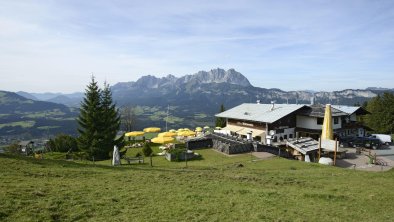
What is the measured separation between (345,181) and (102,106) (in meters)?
39.7

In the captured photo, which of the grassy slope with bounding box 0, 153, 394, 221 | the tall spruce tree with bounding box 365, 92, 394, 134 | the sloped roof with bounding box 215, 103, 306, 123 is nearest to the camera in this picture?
the grassy slope with bounding box 0, 153, 394, 221

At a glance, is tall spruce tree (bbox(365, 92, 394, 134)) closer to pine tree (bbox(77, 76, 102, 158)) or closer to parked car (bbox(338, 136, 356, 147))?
parked car (bbox(338, 136, 356, 147))

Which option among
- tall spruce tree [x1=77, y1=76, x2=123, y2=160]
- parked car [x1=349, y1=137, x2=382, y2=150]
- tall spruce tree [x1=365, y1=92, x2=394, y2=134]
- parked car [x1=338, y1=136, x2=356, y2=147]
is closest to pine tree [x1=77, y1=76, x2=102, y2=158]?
tall spruce tree [x1=77, y1=76, x2=123, y2=160]

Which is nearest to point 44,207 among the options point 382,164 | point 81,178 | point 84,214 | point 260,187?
point 84,214

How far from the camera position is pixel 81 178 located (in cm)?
1978

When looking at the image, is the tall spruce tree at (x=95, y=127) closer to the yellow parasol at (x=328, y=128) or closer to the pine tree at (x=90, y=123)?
the pine tree at (x=90, y=123)

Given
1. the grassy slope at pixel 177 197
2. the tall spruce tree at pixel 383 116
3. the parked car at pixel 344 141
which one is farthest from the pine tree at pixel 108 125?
the tall spruce tree at pixel 383 116

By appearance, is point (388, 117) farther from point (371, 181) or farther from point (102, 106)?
point (102, 106)

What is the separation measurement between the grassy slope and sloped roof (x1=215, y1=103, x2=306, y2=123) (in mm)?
29275

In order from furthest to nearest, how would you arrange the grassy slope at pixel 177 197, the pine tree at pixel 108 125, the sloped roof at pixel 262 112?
the sloped roof at pixel 262 112 → the pine tree at pixel 108 125 → the grassy slope at pixel 177 197

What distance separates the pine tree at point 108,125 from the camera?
48.0 m

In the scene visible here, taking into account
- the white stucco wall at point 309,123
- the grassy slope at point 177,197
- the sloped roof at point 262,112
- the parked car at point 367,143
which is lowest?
the parked car at point 367,143

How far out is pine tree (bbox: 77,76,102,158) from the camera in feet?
154

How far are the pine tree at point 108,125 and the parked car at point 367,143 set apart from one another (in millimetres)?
41998
